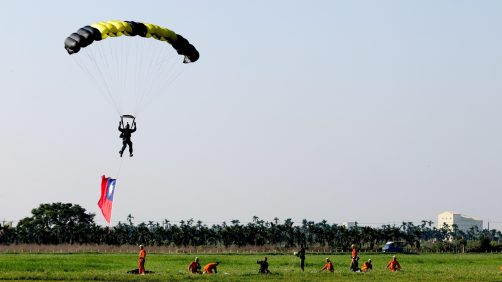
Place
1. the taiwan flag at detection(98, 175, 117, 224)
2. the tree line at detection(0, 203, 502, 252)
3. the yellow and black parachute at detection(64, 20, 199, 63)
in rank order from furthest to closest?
the tree line at detection(0, 203, 502, 252) → the taiwan flag at detection(98, 175, 117, 224) → the yellow and black parachute at detection(64, 20, 199, 63)

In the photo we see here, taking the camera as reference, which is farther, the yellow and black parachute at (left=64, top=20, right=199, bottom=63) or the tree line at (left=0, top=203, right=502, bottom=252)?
the tree line at (left=0, top=203, right=502, bottom=252)

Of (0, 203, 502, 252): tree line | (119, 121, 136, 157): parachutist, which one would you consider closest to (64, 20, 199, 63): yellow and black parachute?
(119, 121, 136, 157): parachutist

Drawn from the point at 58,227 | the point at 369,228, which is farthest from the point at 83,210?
the point at 369,228

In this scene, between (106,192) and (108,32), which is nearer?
(108,32)

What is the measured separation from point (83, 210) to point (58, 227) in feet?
31.4

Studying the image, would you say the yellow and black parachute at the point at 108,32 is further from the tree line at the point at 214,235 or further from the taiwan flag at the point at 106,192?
the tree line at the point at 214,235

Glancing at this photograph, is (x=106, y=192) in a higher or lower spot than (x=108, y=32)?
lower

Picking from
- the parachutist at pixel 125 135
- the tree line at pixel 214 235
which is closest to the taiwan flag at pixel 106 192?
the parachutist at pixel 125 135

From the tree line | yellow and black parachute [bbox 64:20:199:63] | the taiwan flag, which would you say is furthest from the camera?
the tree line

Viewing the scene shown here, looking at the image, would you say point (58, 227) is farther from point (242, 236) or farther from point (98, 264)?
point (98, 264)

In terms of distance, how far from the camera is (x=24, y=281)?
44312mm

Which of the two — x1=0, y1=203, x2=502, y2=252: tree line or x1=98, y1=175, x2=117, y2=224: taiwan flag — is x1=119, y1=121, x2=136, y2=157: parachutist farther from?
→ x1=0, y1=203, x2=502, y2=252: tree line

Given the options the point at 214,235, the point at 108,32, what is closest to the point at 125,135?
the point at 108,32

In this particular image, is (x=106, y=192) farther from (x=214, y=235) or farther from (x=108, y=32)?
(x=214, y=235)
